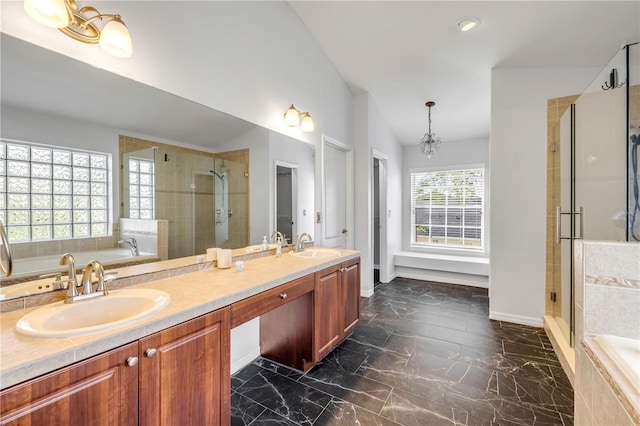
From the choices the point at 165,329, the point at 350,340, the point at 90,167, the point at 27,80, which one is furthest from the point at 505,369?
the point at 27,80

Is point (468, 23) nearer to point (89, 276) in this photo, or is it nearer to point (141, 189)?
point (141, 189)

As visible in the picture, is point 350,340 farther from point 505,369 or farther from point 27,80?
point 27,80

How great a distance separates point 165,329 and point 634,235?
2.67 meters

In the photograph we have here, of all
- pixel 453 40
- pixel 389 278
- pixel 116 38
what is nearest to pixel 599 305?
pixel 453 40

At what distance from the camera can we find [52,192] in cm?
129

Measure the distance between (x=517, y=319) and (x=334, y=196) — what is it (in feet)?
8.07

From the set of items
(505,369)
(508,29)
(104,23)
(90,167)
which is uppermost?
(508,29)

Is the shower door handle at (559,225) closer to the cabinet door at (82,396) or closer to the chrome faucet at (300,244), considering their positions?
the chrome faucet at (300,244)

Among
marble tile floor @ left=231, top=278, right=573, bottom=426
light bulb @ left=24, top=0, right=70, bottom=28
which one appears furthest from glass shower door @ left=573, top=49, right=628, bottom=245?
light bulb @ left=24, top=0, right=70, bottom=28

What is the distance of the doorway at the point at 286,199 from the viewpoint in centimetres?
266

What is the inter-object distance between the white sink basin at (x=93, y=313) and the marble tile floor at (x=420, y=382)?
0.98m

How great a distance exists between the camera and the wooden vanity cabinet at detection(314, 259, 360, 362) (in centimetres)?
218

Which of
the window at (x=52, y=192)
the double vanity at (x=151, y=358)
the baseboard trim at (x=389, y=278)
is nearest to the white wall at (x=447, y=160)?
the baseboard trim at (x=389, y=278)

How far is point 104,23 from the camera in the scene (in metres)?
1.39
